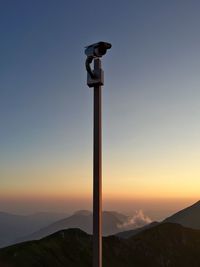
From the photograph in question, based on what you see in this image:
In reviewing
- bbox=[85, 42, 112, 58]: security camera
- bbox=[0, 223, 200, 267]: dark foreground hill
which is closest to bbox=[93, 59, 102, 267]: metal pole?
bbox=[85, 42, 112, 58]: security camera

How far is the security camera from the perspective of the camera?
8.42m

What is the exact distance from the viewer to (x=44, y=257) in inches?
5625

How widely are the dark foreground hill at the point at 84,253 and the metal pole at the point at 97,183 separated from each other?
405 ft

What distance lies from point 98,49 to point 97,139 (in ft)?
6.08

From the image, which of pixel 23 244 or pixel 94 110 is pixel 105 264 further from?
pixel 94 110

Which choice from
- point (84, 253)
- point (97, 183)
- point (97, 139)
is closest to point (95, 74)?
point (97, 139)

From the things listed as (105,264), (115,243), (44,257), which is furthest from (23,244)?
(115,243)

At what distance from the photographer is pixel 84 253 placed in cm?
16862

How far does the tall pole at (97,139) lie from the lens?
306 inches

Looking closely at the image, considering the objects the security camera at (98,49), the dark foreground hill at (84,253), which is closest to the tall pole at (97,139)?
the security camera at (98,49)

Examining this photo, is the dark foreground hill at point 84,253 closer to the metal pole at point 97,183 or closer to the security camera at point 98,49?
the metal pole at point 97,183

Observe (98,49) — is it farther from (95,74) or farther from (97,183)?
(97,183)

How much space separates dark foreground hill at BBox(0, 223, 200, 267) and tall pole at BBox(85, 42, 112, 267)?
123595 millimetres

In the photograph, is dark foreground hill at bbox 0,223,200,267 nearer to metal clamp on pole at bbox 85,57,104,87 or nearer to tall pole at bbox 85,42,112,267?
tall pole at bbox 85,42,112,267
